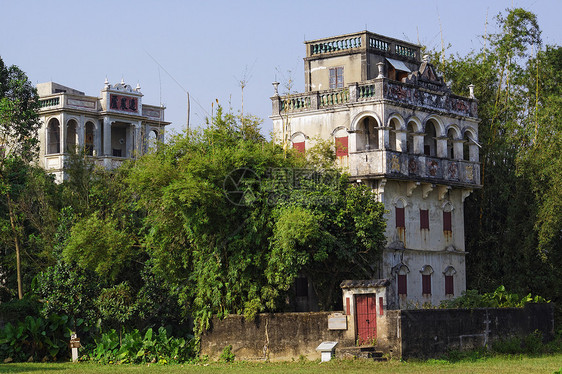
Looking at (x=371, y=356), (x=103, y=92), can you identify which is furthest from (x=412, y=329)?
(x=103, y=92)

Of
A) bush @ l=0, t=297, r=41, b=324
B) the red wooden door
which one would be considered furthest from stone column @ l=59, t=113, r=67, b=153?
the red wooden door

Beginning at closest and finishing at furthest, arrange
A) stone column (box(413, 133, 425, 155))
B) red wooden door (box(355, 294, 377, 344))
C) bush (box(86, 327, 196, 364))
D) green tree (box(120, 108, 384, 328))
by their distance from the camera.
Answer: red wooden door (box(355, 294, 377, 344)) → green tree (box(120, 108, 384, 328)) → bush (box(86, 327, 196, 364)) → stone column (box(413, 133, 425, 155))

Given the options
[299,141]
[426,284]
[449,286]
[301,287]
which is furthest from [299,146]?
[449,286]

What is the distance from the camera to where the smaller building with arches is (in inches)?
2128

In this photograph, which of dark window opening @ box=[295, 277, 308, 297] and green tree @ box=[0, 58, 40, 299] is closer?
dark window opening @ box=[295, 277, 308, 297]

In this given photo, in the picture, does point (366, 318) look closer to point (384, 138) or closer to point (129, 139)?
point (384, 138)

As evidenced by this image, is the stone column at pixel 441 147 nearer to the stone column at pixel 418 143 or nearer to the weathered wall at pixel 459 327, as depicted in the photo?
the stone column at pixel 418 143

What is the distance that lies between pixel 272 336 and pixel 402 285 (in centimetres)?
723

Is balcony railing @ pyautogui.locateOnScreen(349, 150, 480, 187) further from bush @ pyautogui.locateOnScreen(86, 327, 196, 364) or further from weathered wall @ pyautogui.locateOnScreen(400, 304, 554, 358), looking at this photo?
bush @ pyautogui.locateOnScreen(86, 327, 196, 364)

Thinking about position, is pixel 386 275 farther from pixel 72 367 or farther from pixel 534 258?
pixel 72 367

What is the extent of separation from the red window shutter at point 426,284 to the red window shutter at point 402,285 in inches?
52.3

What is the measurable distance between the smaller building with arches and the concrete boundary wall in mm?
22142

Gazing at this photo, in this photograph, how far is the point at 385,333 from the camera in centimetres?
3030

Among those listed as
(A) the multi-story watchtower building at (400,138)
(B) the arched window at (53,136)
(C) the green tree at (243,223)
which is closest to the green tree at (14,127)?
(C) the green tree at (243,223)
